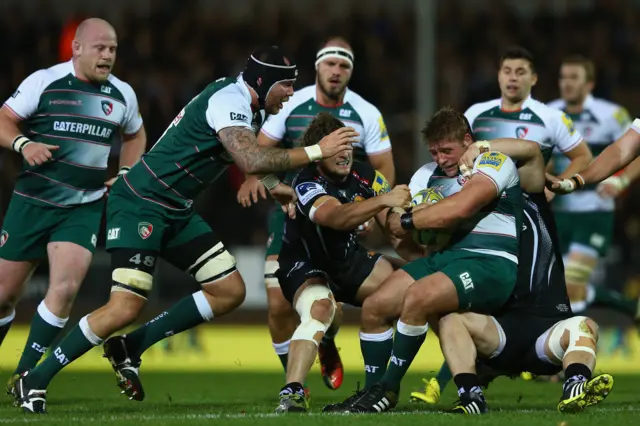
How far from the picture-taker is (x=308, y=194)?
7.99 meters

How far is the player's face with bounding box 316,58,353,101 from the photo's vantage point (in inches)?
402

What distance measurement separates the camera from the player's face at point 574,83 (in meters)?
12.5

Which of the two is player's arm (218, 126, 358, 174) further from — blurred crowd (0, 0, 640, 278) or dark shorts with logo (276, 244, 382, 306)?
blurred crowd (0, 0, 640, 278)

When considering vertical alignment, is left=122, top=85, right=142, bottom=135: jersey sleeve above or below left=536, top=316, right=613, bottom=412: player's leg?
above

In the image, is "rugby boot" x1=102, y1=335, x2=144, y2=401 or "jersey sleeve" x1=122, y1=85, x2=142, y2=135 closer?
"rugby boot" x1=102, y1=335, x2=144, y2=401

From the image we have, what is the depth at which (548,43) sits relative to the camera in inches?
787

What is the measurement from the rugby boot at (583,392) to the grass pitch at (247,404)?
84 mm

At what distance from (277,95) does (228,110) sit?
48cm

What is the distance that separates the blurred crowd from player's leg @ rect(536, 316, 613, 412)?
1056 cm

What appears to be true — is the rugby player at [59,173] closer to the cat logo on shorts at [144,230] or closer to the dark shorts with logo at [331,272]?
the cat logo on shorts at [144,230]

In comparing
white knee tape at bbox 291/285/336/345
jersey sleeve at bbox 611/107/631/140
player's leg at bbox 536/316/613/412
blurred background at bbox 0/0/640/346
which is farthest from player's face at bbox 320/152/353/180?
blurred background at bbox 0/0/640/346

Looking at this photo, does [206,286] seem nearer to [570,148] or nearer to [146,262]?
[146,262]

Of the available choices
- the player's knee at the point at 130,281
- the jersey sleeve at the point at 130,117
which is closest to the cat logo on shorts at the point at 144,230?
the player's knee at the point at 130,281

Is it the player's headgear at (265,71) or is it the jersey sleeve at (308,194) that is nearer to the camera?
the jersey sleeve at (308,194)
